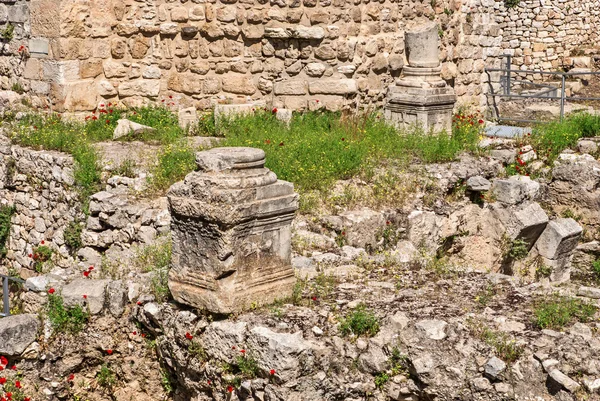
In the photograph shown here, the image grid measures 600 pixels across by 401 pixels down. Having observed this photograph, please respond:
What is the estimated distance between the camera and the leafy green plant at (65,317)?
6707mm

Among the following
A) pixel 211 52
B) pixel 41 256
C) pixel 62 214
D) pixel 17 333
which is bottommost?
pixel 41 256

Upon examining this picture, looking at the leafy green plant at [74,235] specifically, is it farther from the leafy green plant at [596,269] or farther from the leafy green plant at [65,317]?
the leafy green plant at [596,269]

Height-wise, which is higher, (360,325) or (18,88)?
(18,88)

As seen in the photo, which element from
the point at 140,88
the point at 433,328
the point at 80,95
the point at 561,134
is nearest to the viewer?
the point at 433,328

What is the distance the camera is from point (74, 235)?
9695 millimetres

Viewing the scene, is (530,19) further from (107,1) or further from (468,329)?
(468,329)

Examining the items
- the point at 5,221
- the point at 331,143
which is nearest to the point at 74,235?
the point at 5,221

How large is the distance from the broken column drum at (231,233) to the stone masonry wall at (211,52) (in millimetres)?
5730

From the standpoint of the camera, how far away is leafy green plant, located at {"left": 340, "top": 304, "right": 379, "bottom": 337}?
230 inches

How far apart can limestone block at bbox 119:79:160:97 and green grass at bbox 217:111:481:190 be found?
1.18 m

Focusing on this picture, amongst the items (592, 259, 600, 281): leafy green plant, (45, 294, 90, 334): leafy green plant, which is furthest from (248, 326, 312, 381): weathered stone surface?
(592, 259, 600, 281): leafy green plant

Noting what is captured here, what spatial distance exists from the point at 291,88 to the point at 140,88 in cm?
202

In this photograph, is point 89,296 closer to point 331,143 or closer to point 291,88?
point 331,143

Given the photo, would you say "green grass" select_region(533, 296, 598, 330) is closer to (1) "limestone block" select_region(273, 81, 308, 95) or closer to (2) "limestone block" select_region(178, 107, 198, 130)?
(1) "limestone block" select_region(273, 81, 308, 95)
